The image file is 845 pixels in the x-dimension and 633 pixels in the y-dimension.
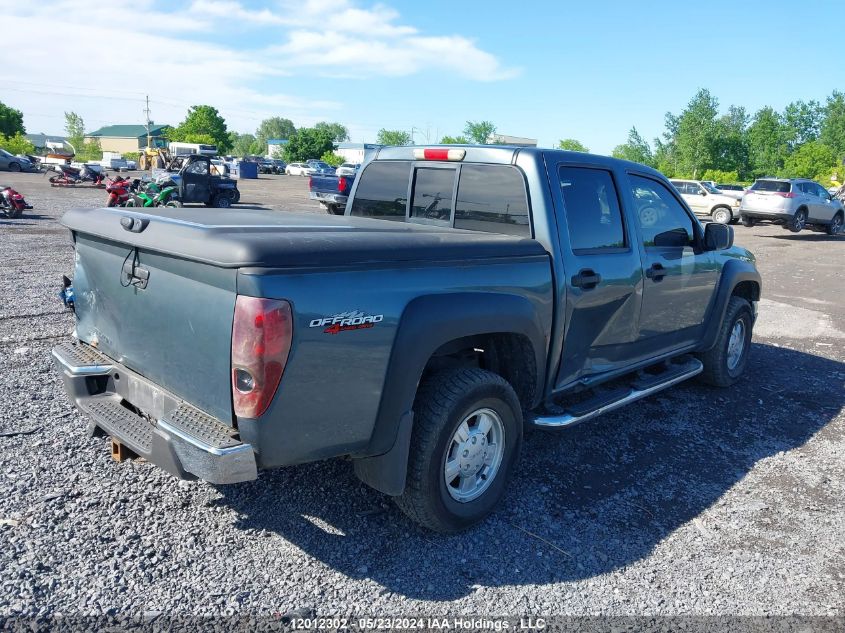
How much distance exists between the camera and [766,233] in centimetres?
2386

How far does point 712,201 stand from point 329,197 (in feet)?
50.1

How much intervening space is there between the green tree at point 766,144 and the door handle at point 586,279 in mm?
81751

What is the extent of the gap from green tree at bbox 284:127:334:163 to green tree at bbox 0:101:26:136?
34.7 meters

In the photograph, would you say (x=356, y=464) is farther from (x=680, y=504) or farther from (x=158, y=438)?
(x=680, y=504)

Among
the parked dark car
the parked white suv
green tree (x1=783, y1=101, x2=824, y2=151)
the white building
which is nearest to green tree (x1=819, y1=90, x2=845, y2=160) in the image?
green tree (x1=783, y1=101, x2=824, y2=151)

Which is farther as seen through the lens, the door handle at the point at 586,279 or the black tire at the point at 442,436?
the door handle at the point at 586,279

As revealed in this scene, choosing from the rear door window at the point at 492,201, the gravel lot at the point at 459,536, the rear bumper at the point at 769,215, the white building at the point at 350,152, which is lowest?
the gravel lot at the point at 459,536

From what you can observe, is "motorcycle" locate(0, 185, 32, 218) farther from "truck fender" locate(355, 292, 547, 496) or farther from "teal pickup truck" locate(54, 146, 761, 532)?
"truck fender" locate(355, 292, 547, 496)

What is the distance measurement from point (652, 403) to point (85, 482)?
434 cm

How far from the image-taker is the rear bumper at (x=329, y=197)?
20.8 meters

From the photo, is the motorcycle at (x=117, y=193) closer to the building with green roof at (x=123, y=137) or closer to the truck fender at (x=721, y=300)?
the truck fender at (x=721, y=300)

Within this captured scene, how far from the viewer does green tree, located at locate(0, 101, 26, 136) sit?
74375mm

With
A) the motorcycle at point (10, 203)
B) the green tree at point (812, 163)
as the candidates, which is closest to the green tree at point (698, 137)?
the green tree at point (812, 163)

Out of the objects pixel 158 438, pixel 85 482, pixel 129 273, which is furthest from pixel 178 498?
pixel 129 273
